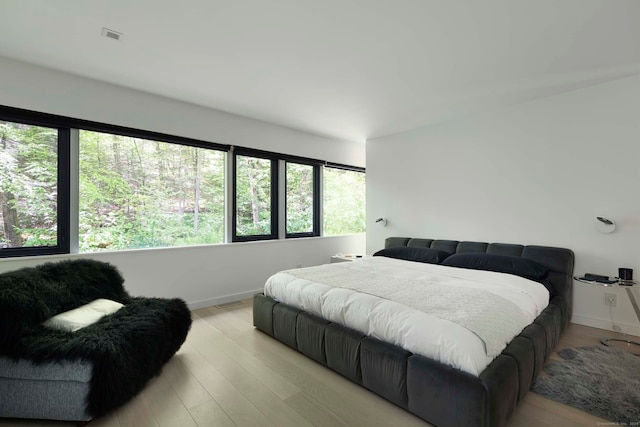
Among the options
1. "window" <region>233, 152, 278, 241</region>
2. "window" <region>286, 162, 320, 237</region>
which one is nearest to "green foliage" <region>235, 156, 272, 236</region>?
"window" <region>233, 152, 278, 241</region>

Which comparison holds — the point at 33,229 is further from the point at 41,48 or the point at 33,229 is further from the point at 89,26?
the point at 89,26

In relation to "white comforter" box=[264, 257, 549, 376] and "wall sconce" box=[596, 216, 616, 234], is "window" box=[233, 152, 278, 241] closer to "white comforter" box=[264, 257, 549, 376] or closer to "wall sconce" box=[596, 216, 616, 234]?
"white comforter" box=[264, 257, 549, 376]

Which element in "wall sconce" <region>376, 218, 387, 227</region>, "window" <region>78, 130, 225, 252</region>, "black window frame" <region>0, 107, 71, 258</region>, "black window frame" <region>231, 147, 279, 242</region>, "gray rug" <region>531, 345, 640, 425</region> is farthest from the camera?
"wall sconce" <region>376, 218, 387, 227</region>

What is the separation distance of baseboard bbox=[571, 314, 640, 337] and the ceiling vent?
5142mm

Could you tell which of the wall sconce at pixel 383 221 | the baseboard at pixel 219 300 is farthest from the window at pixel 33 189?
the wall sconce at pixel 383 221

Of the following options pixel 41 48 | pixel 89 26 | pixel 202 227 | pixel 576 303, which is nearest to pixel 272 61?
pixel 89 26

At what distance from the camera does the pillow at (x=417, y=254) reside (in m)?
3.81

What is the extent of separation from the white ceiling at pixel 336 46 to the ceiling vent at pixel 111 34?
0.05m

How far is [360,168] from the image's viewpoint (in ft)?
19.4

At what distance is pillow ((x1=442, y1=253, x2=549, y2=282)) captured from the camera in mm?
3033

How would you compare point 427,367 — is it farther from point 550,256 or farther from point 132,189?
point 132,189

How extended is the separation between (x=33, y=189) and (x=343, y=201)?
4342mm

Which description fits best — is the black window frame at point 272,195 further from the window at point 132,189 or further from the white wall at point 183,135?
the white wall at point 183,135

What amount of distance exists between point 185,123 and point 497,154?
13.1 feet
